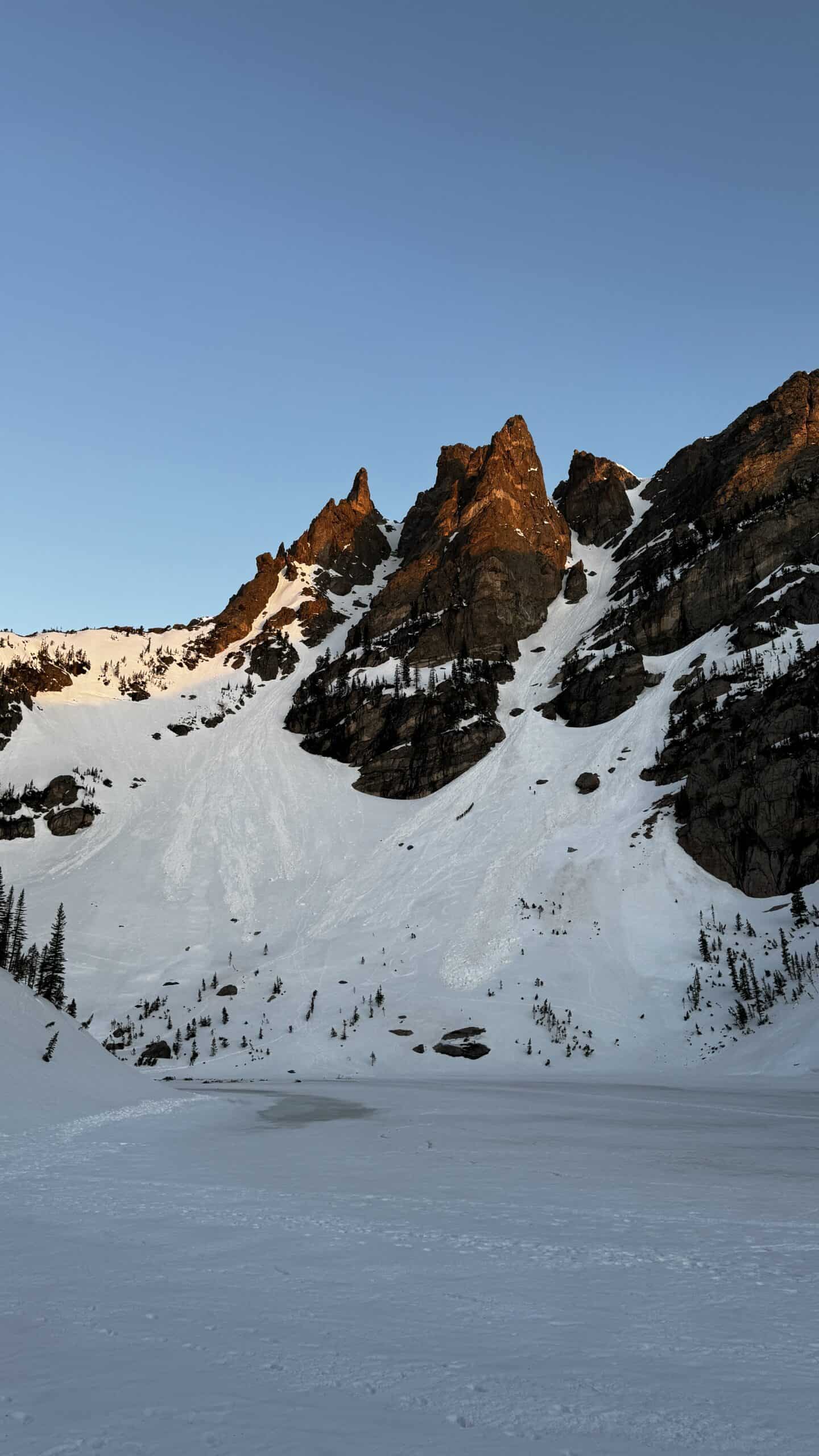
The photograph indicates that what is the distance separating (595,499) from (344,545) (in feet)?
130

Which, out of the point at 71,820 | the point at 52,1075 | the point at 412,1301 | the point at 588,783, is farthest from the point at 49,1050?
the point at 71,820

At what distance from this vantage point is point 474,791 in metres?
66.9

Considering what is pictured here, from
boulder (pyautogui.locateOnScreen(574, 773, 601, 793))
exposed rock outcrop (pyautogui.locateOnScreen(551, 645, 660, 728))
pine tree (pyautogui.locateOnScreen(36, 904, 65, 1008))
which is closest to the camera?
pine tree (pyautogui.locateOnScreen(36, 904, 65, 1008))

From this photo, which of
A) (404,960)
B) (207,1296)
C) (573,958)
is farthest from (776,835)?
(207,1296)

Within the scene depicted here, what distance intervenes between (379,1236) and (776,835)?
44.1m

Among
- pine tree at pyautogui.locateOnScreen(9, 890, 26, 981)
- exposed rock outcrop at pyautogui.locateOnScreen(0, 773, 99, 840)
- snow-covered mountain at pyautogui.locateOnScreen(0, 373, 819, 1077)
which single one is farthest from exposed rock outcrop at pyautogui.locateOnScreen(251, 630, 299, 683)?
pine tree at pyautogui.locateOnScreen(9, 890, 26, 981)

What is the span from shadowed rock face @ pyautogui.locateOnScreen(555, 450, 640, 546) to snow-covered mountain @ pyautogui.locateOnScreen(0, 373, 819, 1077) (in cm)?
58

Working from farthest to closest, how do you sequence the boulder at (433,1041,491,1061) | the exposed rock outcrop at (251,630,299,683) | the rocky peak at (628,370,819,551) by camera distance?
1. the exposed rock outcrop at (251,630,299,683)
2. the rocky peak at (628,370,819,551)
3. the boulder at (433,1041,491,1061)

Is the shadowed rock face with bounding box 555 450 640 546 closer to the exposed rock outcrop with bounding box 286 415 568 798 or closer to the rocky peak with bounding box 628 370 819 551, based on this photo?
the exposed rock outcrop with bounding box 286 415 568 798

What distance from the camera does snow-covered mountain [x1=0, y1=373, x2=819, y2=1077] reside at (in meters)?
37.6

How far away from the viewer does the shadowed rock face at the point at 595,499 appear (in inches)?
4360

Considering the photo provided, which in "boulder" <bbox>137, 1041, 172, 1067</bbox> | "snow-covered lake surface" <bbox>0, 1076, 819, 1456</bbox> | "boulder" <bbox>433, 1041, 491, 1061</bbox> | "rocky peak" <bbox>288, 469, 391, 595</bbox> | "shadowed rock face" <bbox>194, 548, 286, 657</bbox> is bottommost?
"boulder" <bbox>137, 1041, 172, 1067</bbox>

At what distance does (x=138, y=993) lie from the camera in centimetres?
4538

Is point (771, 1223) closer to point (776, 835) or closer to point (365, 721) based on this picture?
point (776, 835)
